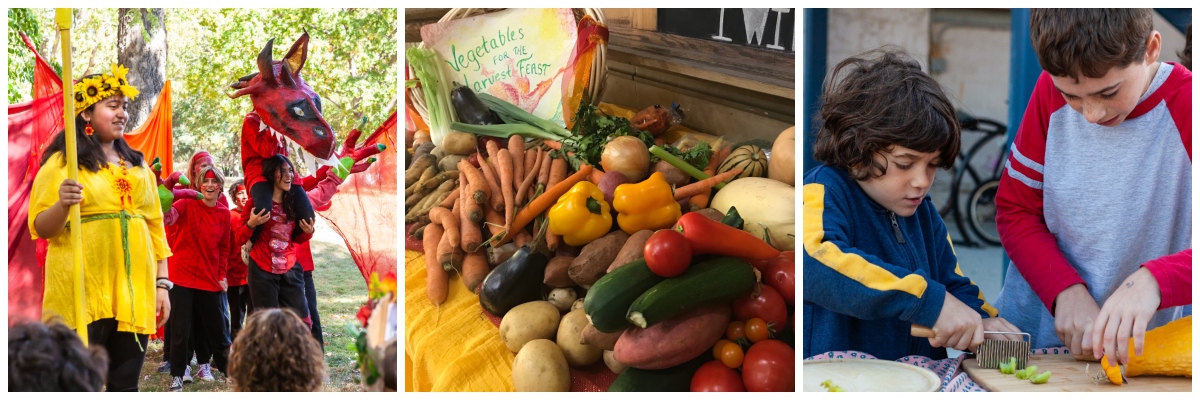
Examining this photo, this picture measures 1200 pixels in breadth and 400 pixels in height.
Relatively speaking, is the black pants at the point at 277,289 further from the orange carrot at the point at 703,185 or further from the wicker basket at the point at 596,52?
the orange carrot at the point at 703,185

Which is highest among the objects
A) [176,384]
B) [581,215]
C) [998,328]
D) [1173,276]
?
[581,215]

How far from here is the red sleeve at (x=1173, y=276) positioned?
2.31m

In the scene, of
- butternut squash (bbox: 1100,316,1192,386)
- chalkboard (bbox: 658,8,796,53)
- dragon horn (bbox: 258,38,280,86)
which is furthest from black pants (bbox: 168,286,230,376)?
butternut squash (bbox: 1100,316,1192,386)

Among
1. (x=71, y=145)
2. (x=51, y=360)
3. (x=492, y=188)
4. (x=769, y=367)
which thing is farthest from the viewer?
(x=492, y=188)

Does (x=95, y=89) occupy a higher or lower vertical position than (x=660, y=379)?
higher

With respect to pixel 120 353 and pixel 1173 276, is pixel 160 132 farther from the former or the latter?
pixel 1173 276

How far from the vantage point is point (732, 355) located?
2.38 m

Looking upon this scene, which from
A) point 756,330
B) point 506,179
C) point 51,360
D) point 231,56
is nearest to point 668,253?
point 756,330

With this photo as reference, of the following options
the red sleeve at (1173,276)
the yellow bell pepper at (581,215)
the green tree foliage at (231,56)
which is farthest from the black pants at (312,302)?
the red sleeve at (1173,276)

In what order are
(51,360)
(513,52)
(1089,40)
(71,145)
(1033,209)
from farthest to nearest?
(513,52)
(51,360)
(71,145)
(1033,209)
(1089,40)

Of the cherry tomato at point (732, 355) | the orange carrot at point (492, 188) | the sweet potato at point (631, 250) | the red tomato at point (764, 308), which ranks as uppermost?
the orange carrot at point (492, 188)

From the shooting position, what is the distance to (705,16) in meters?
2.79

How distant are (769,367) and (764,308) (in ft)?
0.51

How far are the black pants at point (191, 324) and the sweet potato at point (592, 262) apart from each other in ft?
3.56
